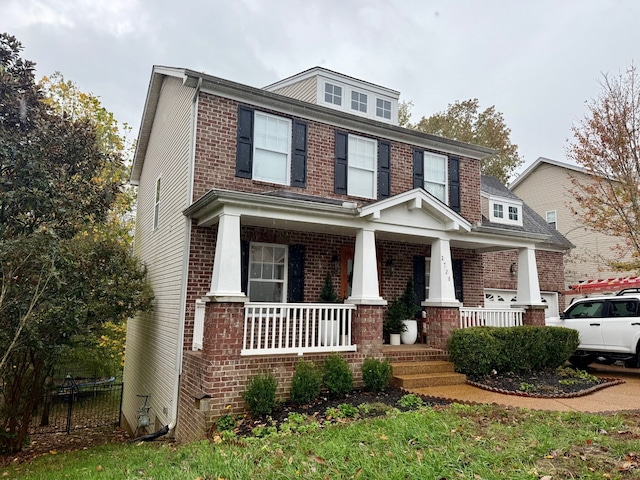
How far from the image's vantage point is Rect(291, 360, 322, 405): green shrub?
7.07 m

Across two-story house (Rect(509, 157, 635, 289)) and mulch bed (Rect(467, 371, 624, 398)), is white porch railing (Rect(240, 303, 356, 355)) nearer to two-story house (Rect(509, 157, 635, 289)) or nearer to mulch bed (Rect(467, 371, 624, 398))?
mulch bed (Rect(467, 371, 624, 398))

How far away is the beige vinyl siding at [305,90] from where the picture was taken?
38.9 feet

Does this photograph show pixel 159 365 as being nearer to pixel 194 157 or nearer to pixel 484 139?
pixel 194 157

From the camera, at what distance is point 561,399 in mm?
7180

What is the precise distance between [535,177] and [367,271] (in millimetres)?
17139

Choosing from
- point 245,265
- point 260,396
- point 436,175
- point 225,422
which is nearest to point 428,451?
point 260,396

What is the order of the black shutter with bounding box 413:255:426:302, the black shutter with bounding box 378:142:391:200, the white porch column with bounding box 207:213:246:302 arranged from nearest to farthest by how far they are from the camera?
the white porch column with bounding box 207:213:246:302
the black shutter with bounding box 378:142:391:200
the black shutter with bounding box 413:255:426:302

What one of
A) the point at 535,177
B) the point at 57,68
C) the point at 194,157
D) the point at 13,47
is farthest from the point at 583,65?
the point at 57,68

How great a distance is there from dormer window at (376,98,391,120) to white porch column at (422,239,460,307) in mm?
4877

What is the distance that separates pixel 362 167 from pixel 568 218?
13.9 meters

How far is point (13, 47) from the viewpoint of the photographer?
9.12 metres

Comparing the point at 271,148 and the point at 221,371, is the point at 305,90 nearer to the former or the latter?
the point at 271,148

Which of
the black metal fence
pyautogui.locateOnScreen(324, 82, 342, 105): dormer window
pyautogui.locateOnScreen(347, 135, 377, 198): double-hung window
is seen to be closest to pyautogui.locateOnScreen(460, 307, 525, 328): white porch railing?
pyautogui.locateOnScreen(347, 135, 377, 198): double-hung window

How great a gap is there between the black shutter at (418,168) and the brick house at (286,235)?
38 millimetres
